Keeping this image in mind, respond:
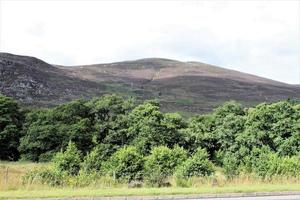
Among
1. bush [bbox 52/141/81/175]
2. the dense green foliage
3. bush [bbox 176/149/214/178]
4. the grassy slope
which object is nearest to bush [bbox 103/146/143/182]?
the dense green foliage

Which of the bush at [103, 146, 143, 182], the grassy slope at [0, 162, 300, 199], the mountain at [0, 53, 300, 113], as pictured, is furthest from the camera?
the mountain at [0, 53, 300, 113]

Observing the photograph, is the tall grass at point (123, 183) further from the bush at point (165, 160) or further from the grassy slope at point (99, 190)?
the bush at point (165, 160)

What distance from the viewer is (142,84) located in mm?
158500

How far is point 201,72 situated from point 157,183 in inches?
6326

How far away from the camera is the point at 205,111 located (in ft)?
379

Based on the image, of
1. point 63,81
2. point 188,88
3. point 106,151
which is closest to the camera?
point 106,151

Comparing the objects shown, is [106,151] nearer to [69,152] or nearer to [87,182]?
[69,152]

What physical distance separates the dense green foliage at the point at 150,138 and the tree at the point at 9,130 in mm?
100

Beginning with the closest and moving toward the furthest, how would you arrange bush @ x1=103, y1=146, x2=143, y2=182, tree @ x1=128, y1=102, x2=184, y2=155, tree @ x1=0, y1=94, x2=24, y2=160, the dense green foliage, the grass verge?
the grass verge → bush @ x1=103, y1=146, x2=143, y2=182 → the dense green foliage → tree @ x1=128, y1=102, x2=184, y2=155 → tree @ x1=0, y1=94, x2=24, y2=160

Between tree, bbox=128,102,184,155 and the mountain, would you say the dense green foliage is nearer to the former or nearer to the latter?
tree, bbox=128,102,184,155

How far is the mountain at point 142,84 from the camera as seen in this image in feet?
395

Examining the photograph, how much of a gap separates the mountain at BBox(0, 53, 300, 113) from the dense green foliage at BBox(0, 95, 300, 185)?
49186mm

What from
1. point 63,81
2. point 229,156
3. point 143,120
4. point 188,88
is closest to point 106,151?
point 143,120

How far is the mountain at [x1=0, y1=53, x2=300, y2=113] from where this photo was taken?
395 feet
